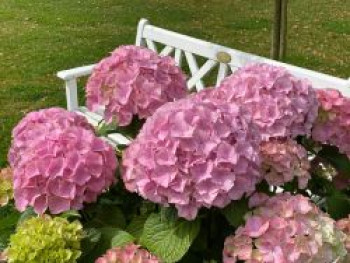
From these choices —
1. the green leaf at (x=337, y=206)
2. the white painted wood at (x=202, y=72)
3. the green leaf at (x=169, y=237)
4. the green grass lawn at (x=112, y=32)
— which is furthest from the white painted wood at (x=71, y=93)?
the green leaf at (x=169, y=237)

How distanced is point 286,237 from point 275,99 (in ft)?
1.41

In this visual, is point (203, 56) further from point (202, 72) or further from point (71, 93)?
point (71, 93)

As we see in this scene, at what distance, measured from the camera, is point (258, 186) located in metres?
1.67

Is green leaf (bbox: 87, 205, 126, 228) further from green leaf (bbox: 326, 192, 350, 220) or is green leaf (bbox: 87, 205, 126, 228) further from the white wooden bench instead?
the white wooden bench

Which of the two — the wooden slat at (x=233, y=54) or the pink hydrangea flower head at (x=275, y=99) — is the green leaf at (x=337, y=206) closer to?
the pink hydrangea flower head at (x=275, y=99)

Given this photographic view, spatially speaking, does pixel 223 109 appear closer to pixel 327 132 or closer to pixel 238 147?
pixel 238 147

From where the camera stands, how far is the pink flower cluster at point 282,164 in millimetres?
1644

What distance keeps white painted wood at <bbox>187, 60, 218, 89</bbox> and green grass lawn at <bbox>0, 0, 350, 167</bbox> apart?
96.8 inches

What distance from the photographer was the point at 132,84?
1.91m

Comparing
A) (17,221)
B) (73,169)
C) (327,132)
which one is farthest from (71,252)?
(327,132)

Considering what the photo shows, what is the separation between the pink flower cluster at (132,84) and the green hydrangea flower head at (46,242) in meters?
0.47

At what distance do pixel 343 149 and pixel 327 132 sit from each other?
0.24ft

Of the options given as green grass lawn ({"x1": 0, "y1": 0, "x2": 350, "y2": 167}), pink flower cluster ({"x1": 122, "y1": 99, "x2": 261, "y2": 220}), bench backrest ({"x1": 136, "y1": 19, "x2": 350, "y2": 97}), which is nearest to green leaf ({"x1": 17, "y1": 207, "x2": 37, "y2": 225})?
pink flower cluster ({"x1": 122, "y1": 99, "x2": 261, "y2": 220})

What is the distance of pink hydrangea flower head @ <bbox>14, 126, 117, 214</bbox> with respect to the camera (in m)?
1.62
